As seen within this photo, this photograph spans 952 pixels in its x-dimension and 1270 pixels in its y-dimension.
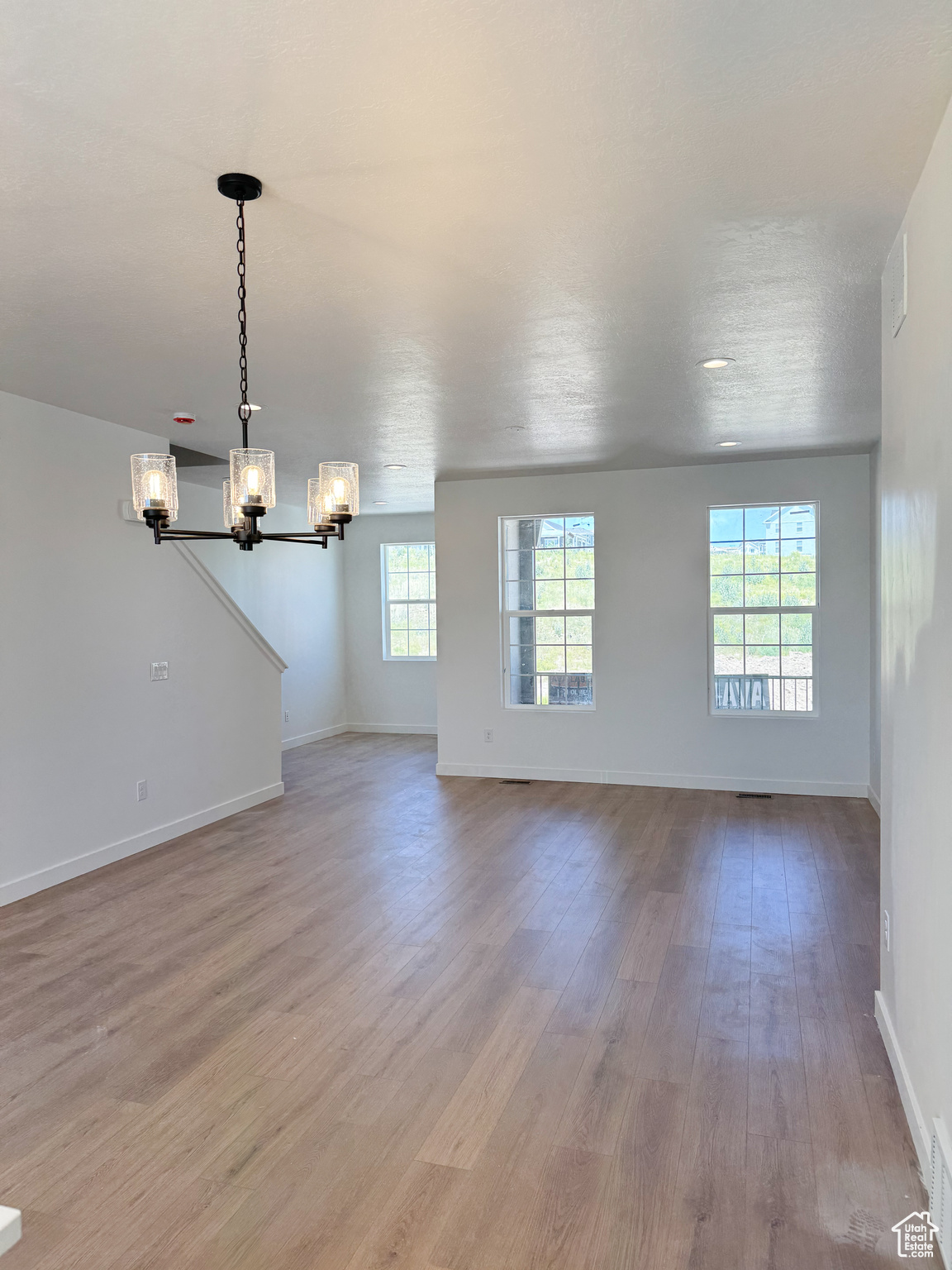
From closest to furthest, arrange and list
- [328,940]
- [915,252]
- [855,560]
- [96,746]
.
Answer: [915,252], [328,940], [96,746], [855,560]

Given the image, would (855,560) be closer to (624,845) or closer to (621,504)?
(621,504)

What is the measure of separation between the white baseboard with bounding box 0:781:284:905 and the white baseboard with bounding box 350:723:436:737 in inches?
133

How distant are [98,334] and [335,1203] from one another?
10.5 ft

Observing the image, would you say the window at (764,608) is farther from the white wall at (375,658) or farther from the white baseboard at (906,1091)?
the white wall at (375,658)

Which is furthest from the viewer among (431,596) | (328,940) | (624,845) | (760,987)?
(431,596)

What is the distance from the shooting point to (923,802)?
7.17ft

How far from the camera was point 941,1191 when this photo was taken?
1.91 metres

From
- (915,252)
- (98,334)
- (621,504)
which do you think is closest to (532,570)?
(621,504)

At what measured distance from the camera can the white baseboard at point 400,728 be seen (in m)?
9.95

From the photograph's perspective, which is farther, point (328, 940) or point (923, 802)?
Answer: point (328, 940)

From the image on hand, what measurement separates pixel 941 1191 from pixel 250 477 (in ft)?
8.18

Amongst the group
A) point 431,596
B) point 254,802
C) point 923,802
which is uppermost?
point 431,596

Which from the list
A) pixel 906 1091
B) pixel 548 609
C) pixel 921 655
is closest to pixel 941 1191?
pixel 906 1091

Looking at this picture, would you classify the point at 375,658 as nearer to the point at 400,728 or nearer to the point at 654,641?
the point at 400,728
